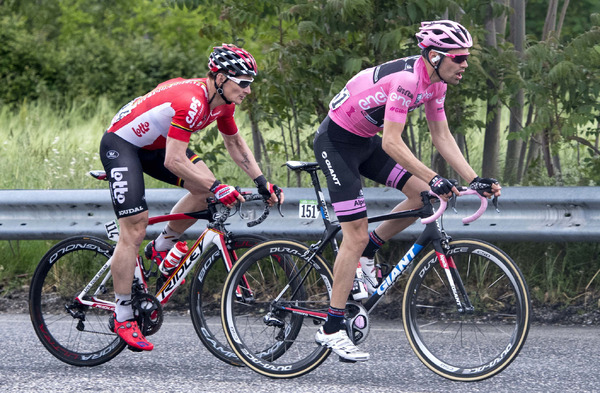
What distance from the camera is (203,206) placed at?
5.60 meters

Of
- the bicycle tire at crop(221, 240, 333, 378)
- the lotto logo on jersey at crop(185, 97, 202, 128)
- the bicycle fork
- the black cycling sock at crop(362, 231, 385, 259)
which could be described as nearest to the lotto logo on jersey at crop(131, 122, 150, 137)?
the lotto logo on jersey at crop(185, 97, 202, 128)

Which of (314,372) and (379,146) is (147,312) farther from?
(379,146)

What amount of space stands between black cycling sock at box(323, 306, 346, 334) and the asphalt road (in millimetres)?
275

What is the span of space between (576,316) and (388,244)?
158 cm

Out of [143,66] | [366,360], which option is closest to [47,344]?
[366,360]

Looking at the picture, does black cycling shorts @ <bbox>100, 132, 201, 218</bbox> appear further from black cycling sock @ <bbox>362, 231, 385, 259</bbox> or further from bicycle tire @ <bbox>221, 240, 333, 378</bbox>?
black cycling sock @ <bbox>362, 231, 385, 259</bbox>

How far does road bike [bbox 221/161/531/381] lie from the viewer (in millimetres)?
4945

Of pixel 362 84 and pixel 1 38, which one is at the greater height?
pixel 362 84

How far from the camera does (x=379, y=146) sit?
545cm

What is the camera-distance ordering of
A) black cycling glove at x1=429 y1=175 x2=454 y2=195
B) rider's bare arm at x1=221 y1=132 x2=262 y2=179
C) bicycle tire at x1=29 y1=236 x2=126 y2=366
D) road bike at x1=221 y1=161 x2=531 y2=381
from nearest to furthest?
1. black cycling glove at x1=429 y1=175 x2=454 y2=195
2. road bike at x1=221 y1=161 x2=531 y2=381
3. bicycle tire at x1=29 y1=236 x2=126 y2=366
4. rider's bare arm at x1=221 y1=132 x2=262 y2=179

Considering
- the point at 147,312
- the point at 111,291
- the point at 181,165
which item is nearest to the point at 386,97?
the point at 181,165

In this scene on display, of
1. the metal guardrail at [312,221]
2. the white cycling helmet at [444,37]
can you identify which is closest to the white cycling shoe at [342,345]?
the metal guardrail at [312,221]

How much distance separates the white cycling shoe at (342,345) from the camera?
5008 millimetres

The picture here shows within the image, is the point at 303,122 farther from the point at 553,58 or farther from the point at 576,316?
the point at 576,316
